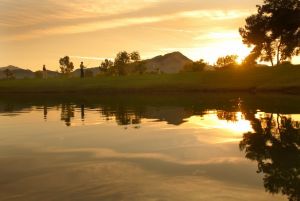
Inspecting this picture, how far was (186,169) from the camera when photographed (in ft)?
40.0

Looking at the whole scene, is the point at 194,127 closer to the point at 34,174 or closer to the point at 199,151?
the point at 199,151

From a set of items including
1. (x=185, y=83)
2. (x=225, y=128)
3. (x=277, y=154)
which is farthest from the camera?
(x=185, y=83)

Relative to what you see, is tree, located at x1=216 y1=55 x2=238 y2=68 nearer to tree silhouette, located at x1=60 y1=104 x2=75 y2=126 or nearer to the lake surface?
tree silhouette, located at x1=60 y1=104 x2=75 y2=126

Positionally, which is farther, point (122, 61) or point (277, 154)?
point (122, 61)

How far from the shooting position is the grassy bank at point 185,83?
268 ft

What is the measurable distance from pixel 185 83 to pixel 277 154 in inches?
3092

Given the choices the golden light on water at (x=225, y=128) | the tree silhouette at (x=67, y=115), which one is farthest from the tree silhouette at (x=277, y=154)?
the tree silhouette at (x=67, y=115)

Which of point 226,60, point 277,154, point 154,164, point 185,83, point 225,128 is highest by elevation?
point 226,60

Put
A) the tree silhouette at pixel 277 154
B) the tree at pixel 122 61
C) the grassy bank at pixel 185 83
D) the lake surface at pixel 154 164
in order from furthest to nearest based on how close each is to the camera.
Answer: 1. the tree at pixel 122 61
2. the grassy bank at pixel 185 83
3. the tree silhouette at pixel 277 154
4. the lake surface at pixel 154 164

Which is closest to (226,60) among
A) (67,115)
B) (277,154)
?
(67,115)

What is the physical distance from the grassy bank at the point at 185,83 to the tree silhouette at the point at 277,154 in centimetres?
5469

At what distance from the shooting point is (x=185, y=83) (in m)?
92.1

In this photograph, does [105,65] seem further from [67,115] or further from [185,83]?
[67,115]

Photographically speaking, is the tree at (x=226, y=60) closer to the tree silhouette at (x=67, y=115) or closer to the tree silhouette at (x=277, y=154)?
the tree silhouette at (x=67, y=115)
